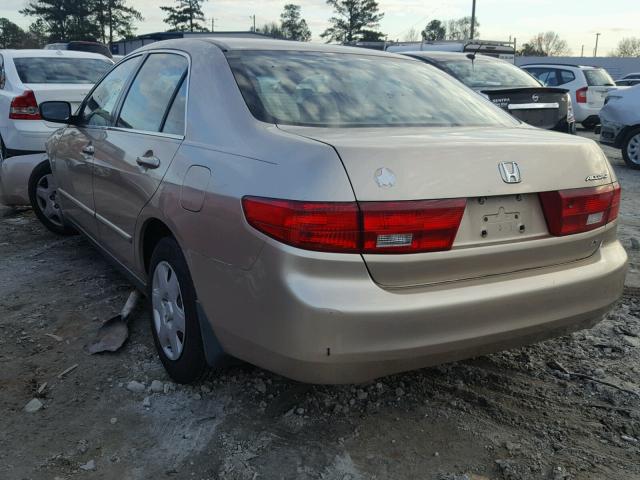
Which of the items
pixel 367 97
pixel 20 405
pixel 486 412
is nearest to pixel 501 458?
pixel 486 412

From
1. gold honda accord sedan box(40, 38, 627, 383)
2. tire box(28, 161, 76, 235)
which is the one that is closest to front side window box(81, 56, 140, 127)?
gold honda accord sedan box(40, 38, 627, 383)

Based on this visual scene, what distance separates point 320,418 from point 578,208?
4.67 ft

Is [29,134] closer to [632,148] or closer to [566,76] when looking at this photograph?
[632,148]

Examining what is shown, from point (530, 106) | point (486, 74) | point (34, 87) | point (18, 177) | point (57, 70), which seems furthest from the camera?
point (486, 74)

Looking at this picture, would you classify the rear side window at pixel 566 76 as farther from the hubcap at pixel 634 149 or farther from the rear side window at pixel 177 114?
the rear side window at pixel 177 114

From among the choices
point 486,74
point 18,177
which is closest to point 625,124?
point 486,74

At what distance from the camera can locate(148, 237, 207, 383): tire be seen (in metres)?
2.77

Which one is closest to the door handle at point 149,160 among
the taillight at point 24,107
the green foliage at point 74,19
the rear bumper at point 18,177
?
the rear bumper at point 18,177

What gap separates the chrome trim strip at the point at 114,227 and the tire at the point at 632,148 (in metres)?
8.64

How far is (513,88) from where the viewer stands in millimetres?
8039

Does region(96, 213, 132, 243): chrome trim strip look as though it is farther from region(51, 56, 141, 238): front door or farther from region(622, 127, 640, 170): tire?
region(622, 127, 640, 170): tire

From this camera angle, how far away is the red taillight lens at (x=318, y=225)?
2.11 m

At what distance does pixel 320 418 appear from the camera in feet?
9.05

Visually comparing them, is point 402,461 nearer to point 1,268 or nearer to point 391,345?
point 391,345
